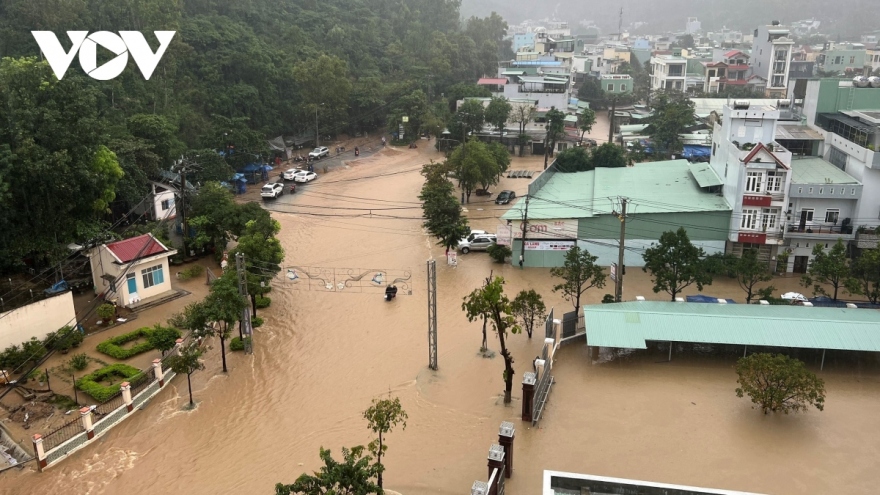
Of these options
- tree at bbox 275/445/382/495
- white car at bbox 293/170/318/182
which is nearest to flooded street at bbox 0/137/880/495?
tree at bbox 275/445/382/495

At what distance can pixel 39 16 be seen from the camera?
3959cm

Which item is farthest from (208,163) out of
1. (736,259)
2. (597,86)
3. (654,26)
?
(654,26)

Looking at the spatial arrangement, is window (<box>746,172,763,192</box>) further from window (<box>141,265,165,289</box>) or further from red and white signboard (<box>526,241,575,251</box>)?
window (<box>141,265,165,289</box>)

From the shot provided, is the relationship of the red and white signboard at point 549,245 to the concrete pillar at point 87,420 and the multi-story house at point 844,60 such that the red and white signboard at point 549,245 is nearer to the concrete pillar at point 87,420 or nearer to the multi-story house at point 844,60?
the concrete pillar at point 87,420

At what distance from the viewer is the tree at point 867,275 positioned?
73.8 feet

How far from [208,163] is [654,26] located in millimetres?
168686

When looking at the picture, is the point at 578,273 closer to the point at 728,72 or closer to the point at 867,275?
the point at 867,275

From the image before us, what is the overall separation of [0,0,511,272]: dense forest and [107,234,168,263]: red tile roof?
7.21 feet

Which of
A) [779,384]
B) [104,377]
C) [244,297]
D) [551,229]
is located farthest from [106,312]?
[779,384]

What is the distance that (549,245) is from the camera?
28.1 m

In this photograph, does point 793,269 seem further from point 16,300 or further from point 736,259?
point 16,300

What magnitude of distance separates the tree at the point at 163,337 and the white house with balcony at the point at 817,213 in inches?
873

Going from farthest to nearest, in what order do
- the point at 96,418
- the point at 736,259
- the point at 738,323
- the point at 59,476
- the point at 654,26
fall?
the point at 654,26, the point at 736,259, the point at 738,323, the point at 96,418, the point at 59,476

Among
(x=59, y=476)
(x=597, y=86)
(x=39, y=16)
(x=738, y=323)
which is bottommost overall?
(x=59, y=476)
